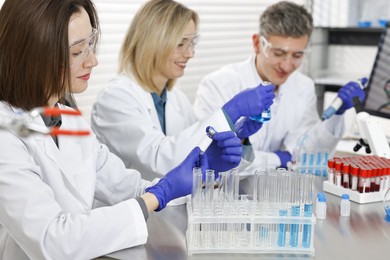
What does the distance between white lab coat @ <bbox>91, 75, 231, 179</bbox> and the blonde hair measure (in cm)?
7

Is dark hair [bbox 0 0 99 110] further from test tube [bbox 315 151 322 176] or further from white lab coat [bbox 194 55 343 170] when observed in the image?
white lab coat [bbox 194 55 343 170]

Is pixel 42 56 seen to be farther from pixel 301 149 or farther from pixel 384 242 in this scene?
pixel 301 149

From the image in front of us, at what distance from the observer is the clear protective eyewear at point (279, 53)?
113 inches

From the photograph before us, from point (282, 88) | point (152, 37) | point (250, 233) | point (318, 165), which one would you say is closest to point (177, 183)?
point (250, 233)

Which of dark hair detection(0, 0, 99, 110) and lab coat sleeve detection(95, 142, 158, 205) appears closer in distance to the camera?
dark hair detection(0, 0, 99, 110)

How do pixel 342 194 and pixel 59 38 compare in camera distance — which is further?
pixel 342 194

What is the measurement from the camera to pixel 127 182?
2.05 metres

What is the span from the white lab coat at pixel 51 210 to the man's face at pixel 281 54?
4.69 feet

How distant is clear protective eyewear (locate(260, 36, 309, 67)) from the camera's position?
288cm

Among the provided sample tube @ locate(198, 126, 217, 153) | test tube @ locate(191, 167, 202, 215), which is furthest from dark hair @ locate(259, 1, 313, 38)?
test tube @ locate(191, 167, 202, 215)

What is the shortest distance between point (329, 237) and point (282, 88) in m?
1.56

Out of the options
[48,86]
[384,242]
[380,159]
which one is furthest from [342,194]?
[48,86]

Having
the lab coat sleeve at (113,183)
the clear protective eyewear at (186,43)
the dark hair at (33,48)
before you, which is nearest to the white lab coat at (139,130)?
the clear protective eyewear at (186,43)

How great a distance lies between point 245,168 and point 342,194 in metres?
0.52
